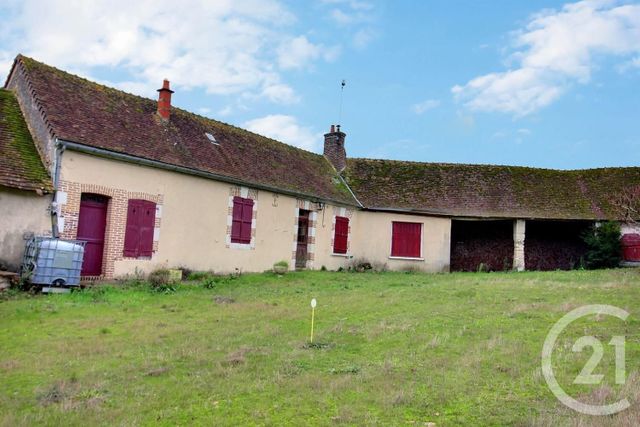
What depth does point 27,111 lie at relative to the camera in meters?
12.6

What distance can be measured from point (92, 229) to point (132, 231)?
88 cm

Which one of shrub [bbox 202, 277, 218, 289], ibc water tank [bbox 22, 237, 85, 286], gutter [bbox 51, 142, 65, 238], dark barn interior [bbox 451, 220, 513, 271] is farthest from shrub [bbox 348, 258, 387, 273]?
gutter [bbox 51, 142, 65, 238]

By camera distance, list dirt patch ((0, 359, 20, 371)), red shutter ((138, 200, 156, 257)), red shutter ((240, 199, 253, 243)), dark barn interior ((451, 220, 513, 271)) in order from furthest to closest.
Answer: dark barn interior ((451, 220, 513, 271)) → red shutter ((240, 199, 253, 243)) → red shutter ((138, 200, 156, 257)) → dirt patch ((0, 359, 20, 371))

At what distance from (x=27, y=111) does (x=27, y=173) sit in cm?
242

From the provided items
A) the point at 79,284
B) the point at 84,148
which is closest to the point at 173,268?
the point at 79,284

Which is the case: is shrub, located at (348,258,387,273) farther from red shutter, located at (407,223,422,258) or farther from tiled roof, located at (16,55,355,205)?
tiled roof, located at (16,55,355,205)

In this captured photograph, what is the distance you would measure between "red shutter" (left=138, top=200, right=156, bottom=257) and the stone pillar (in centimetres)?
1307

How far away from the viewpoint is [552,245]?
20.6 meters

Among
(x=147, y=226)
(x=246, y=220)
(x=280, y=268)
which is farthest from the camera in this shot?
(x=280, y=268)

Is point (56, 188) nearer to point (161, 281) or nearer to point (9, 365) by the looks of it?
point (161, 281)

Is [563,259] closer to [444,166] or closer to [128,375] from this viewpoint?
[444,166]

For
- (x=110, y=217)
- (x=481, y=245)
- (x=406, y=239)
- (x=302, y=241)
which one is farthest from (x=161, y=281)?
(x=481, y=245)

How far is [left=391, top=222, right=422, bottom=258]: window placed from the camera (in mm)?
19609

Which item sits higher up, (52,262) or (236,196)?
(236,196)
